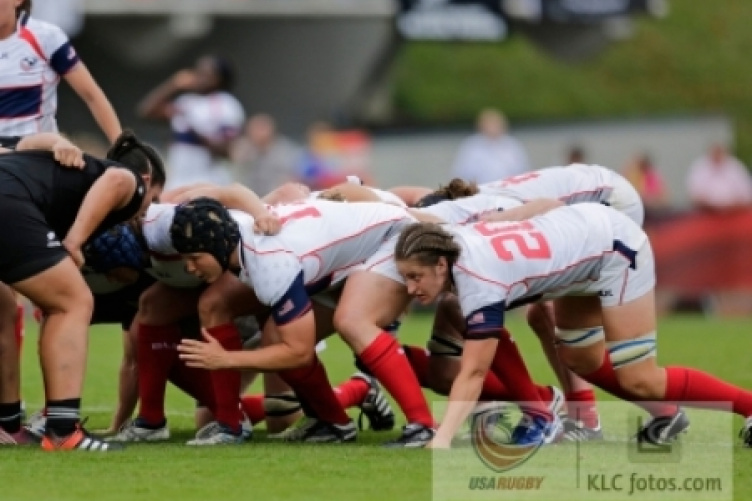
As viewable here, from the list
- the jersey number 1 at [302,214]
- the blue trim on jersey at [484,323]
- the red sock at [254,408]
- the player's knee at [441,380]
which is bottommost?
the red sock at [254,408]

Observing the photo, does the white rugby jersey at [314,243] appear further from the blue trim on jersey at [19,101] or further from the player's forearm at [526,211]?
the blue trim on jersey at [19,101]

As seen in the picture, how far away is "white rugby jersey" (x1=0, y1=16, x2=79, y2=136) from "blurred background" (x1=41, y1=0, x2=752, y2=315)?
8.97m

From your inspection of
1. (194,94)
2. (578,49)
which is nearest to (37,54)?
(194,94)

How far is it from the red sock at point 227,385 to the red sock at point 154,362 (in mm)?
322

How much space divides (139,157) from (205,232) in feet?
2.43

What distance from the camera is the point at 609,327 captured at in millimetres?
7430

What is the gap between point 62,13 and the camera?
62.4 ft

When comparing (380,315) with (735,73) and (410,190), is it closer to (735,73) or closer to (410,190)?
(410,190)

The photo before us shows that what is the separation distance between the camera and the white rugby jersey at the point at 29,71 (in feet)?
28.5

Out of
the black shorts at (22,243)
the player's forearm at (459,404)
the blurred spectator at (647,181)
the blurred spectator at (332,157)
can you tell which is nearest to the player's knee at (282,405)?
the player's forearm at (459,404)

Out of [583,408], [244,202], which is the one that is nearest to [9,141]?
[244,202]

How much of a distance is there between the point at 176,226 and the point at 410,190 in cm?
204

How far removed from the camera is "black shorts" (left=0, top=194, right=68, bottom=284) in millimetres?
7008

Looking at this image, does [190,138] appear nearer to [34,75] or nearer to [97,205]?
[34,75]
